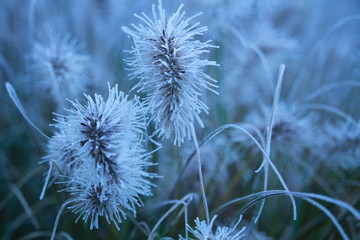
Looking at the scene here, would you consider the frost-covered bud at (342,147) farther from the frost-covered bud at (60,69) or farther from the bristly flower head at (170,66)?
the frost-covered bud at (60,69)

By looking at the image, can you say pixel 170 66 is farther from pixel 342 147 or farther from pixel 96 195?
pixel 342 147

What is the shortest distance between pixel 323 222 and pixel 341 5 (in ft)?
2.39

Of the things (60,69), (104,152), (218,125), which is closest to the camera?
(104,152)

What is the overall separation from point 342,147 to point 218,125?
0.85 feet

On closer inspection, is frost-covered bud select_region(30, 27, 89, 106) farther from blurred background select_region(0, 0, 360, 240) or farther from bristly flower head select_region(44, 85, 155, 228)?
bristly flower head select_region(44, 85, 155, 228)

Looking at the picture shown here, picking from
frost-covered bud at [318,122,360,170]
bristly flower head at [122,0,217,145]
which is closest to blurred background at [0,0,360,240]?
frost-covered bud at [318,122,360,170]

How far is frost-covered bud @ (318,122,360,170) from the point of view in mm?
667

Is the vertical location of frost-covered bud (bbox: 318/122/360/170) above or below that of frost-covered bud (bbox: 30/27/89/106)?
below

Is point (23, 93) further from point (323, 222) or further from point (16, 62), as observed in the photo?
point (323, 222)

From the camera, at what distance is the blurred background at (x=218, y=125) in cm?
63

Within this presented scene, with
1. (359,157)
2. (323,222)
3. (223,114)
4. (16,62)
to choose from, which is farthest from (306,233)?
(16,62)

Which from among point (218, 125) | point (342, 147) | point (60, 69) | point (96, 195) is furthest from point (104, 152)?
point (342, 147)

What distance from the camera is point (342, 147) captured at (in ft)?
2.25

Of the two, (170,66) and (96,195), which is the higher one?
(170,66)
